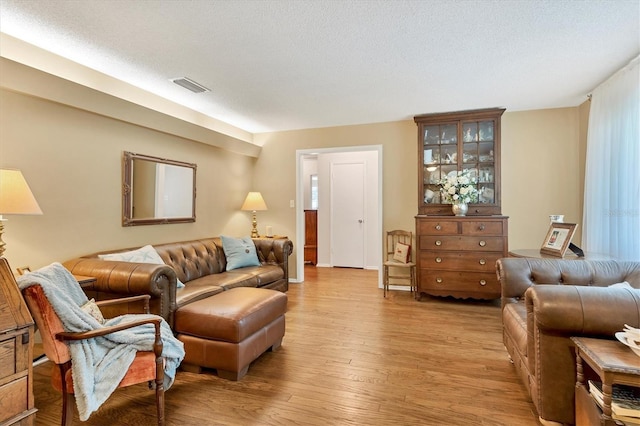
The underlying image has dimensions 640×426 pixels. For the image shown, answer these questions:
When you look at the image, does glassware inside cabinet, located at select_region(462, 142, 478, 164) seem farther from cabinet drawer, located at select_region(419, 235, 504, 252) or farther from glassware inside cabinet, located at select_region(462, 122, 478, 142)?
cabinet drawer, located at select_region(419, 235, 504, 252)

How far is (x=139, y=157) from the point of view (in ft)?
10.6

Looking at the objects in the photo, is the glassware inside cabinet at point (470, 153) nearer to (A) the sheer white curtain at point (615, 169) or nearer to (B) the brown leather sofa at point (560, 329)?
(A) the sheer white curtain at point (615, 169)

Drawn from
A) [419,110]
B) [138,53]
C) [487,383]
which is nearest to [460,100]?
[419,110]

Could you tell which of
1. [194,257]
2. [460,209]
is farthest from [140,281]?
[460,209]

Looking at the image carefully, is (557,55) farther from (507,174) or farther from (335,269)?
(335,269)

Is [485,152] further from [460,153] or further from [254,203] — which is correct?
[254,203]

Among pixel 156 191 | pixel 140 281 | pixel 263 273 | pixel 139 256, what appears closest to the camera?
pixel 140 281

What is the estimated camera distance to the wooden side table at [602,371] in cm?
119

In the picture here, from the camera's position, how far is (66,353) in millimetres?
1497

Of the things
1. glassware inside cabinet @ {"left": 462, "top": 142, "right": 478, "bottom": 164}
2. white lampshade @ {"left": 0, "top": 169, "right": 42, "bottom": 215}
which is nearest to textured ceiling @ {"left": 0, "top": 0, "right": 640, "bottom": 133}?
glassware inside cabinet @ {"left": 462, "top": 142, "right": 478, "bottom": 164}

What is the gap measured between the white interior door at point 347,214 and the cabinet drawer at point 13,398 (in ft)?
17.6

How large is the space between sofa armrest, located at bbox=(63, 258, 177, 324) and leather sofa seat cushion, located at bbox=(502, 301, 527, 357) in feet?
7.85

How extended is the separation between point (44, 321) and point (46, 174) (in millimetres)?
1572

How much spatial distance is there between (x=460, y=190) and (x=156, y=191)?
12.1 ft
